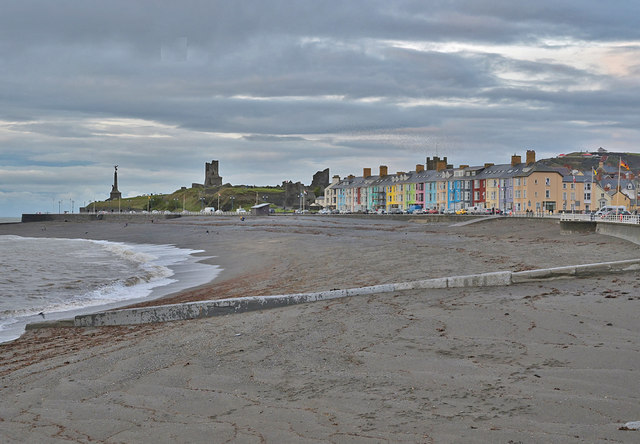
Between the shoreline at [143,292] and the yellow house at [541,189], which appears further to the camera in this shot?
the yellow house at [541,189]

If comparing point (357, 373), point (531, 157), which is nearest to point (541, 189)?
point (531, 157)

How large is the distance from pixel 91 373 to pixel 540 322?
7197 millimetres

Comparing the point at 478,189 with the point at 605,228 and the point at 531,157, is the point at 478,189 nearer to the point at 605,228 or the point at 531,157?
the point at 531,157

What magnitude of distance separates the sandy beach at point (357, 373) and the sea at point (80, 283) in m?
4.41

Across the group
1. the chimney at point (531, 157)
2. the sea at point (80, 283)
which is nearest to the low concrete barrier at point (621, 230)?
the sea at point (80, 283)

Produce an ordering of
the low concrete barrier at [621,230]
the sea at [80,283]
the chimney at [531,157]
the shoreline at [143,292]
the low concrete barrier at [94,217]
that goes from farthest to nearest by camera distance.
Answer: the low concrete barrier at [94,217] → the chimney at [531,157] → the low concrete barrier at [621,230] → the sea at [80,283] → the shoreline at [143,292]

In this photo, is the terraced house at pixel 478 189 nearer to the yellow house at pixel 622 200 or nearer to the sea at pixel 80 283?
the yellow house at pixel 622 200

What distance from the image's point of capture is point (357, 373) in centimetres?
719

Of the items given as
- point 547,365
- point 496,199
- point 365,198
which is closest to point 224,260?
point 547,365

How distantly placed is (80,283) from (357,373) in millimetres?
18504

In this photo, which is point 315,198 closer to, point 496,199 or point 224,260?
point 496,199

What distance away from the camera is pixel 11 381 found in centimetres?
827

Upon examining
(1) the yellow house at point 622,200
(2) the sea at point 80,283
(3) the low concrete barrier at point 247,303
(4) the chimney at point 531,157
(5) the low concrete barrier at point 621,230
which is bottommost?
(2) the sea at point 80,283

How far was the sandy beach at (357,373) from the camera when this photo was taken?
18.0ft
